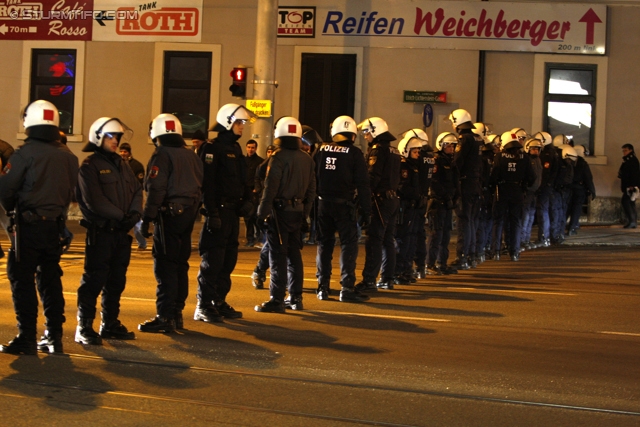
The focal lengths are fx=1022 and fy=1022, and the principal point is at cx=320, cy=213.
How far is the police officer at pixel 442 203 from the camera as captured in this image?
1387 cm

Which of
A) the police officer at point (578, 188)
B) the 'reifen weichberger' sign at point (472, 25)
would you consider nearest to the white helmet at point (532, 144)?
the police officer at point (578, 188)

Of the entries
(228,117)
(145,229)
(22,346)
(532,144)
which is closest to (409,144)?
(228,117)

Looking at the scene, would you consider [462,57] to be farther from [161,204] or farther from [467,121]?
[161,204]

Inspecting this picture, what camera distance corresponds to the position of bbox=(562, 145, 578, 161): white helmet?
19844mm

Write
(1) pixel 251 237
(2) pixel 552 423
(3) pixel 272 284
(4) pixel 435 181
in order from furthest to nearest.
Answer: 1. (1) pixel 251 237
2. (4) pixel 435 181
3. (3) pixel 272 284
4. (2) pixel 552 423

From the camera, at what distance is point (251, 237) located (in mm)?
18156

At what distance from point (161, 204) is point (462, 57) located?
634 inches

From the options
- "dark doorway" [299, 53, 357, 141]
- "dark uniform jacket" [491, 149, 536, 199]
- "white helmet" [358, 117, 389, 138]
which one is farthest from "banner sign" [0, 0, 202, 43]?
"white helmet" [358, 117, 389, 138]

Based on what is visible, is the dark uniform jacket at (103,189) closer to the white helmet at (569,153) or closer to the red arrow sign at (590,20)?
the white helmet at (569,153)

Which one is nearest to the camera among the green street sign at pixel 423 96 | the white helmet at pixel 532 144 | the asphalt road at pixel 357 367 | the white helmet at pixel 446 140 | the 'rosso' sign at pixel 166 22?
the asphalt road at pixel 357 367

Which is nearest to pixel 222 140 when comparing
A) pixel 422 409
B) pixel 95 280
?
pixel 95 280

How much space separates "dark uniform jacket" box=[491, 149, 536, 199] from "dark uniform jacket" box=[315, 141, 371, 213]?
17.8 feet

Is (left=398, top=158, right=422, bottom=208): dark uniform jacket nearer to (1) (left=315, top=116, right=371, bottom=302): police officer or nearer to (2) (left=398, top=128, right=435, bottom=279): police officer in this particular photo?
(2) (left=398, top=128, right=435, bottom=279): police officer

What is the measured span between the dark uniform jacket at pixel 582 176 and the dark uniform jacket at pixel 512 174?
434cm
